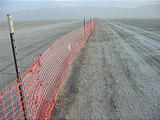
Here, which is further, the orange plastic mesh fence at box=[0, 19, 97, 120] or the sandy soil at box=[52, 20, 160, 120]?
the sandy soil at box=[52, 20, 160, 120]

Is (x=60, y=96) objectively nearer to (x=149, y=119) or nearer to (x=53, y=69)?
(x=53, y=69)

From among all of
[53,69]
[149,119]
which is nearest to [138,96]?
[149,119]

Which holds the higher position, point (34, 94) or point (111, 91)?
point (34, 94)

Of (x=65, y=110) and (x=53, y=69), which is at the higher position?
(x=53, y=69)

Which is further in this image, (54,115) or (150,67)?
(150,67)

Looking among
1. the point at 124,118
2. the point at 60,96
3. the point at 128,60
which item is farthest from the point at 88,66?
the point at 124,118

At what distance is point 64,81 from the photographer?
525cm

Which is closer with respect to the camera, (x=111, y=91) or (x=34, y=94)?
(x=34, y=94)

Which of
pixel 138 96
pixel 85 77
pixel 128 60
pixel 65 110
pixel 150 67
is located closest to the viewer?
pixel 65 110

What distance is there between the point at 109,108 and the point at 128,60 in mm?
4144

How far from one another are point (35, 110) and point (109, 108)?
1.78 metres

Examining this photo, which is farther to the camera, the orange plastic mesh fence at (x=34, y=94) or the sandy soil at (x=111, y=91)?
the sandy soil at (x=111, y=91)

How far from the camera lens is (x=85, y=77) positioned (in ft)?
18.0

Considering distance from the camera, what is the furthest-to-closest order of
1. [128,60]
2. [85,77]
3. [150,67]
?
[128,60]
[150,67]
[85,77]
